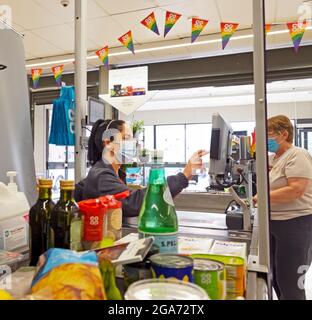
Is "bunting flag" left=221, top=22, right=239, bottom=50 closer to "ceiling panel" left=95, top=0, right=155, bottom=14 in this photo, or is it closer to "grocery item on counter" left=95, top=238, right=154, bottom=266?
"ceiling panel" left=95, top=0, right=155, bottom=14

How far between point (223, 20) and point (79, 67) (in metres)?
2.53

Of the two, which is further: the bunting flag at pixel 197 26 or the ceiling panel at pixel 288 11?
the bunting flag at pixel 197 26

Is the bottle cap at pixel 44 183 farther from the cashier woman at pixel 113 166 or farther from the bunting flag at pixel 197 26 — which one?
the bunting flag at pixel 197 26

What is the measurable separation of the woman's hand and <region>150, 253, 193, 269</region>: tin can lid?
3.17 feet

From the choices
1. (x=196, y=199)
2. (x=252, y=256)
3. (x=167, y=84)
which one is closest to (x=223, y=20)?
(x=167, y=84)

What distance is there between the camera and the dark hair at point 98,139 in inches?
62.8

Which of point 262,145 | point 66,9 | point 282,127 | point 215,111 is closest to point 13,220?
point 262,145

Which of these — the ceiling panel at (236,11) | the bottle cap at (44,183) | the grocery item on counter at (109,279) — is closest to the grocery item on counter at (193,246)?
the grocery item on counter at (109,279)

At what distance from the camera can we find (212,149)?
1.47 metres

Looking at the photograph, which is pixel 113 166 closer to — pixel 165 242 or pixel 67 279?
pixel 165 242

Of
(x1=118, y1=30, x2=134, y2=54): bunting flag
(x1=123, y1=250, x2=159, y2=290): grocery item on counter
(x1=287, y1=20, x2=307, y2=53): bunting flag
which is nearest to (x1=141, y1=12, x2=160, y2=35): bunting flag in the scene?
(x1=118, y1=30, x2=134, y2=54): bunting flag

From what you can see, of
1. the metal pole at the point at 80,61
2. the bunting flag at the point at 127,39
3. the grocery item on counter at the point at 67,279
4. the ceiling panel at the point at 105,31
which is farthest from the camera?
the bunting flag at the point at 127,39

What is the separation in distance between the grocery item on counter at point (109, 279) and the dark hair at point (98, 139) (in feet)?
3.74

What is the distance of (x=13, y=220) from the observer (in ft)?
2.38
